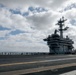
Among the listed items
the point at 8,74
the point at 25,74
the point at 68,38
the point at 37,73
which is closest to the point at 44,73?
the point at 37,73

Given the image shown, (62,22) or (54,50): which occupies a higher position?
(62,22)

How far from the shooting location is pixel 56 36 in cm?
9644

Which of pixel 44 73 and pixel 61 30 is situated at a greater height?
pixel 61 30

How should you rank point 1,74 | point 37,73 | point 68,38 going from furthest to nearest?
point 68,38 → point 37,73 → point 1,74

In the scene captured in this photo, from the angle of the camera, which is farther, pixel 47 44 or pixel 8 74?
pixel 47 44

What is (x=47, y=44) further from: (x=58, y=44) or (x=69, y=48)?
(x=69, y=48)

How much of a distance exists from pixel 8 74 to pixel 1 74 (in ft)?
1.72

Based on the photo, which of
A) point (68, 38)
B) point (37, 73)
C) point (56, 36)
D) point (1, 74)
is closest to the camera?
point (1, 74)

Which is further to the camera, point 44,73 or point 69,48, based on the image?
point 69,48

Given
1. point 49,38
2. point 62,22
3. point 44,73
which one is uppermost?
point 62,22

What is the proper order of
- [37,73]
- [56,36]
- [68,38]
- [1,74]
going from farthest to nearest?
[68,38] → [56,36] → [37,73] → [1,74]

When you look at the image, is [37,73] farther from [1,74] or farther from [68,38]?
[68,38]

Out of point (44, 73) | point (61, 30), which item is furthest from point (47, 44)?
point (44, 73)

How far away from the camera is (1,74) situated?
44.2ft
